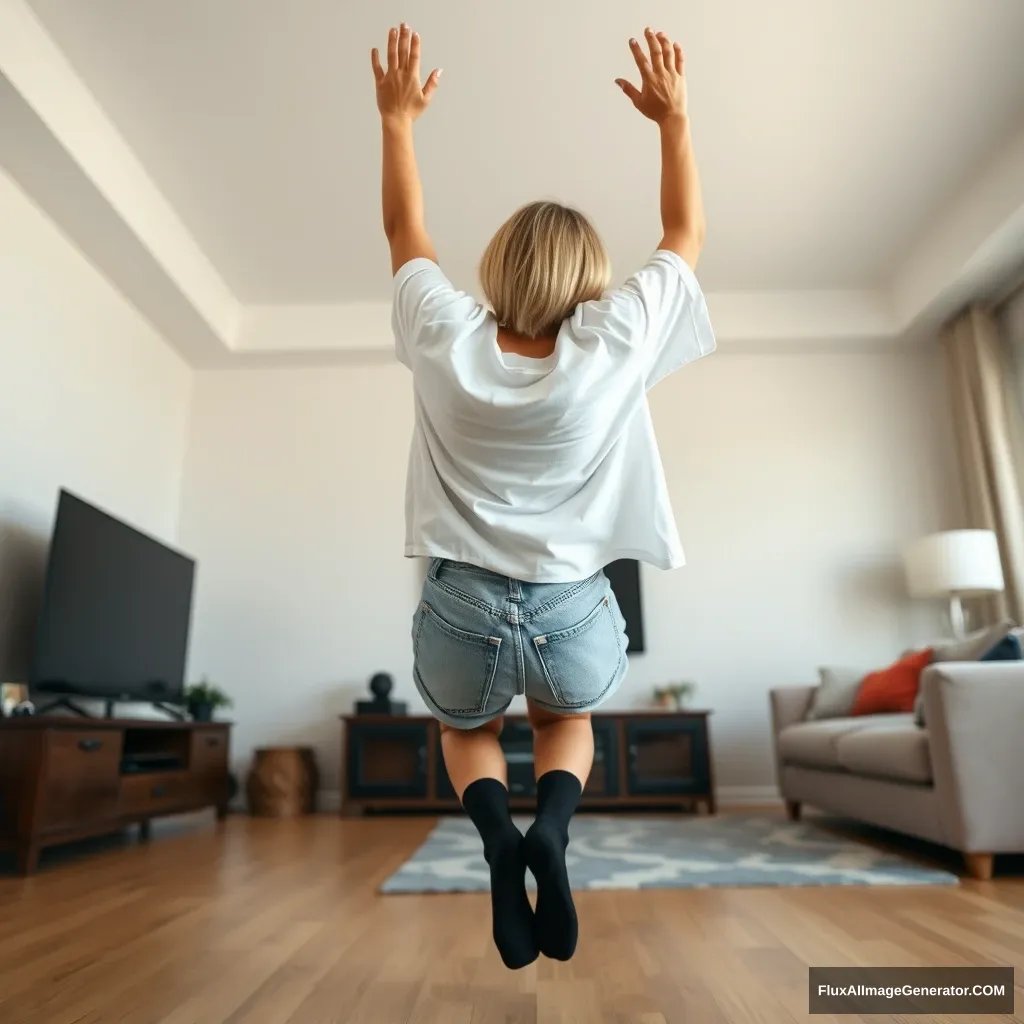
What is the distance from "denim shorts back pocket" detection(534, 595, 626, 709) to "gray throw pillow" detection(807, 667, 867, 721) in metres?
3.16

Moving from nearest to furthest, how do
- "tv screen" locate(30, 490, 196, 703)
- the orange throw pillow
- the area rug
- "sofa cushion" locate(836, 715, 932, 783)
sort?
1. the area rug
2. "sofa cushion" locate(836, 715, 932, 783)
3. "tv screen" locate(30, 490, 196, 703)
4. the orange throw pillow

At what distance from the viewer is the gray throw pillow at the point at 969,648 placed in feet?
9.11

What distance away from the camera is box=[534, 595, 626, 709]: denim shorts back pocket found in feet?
3.69

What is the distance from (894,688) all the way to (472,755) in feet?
9.92

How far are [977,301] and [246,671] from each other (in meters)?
4.67

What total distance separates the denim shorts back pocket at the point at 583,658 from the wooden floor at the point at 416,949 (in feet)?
1.79

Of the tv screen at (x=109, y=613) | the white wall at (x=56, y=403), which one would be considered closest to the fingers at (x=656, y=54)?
the tv screen at (x=109, y=613)

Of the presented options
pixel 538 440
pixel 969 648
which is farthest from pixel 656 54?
pixel 969 648

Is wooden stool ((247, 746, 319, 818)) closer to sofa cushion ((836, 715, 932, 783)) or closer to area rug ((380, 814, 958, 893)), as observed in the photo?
area rug ((380, 814, 958, 893))

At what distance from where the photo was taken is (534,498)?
1.15 m

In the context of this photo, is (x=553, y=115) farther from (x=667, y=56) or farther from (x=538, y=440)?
(x=538, y=440)

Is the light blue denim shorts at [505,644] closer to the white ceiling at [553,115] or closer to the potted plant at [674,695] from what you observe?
the white ceiling at [553,115]

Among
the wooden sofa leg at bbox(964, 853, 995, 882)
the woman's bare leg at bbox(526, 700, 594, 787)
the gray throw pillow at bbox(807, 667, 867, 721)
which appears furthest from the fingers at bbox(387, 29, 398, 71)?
the gray throw pillow at bbox(807, 667, 867, 721)

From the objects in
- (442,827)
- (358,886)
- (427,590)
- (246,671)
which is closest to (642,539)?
(427,590)
